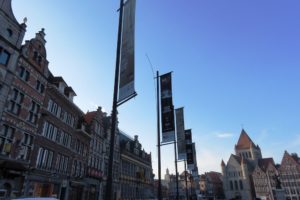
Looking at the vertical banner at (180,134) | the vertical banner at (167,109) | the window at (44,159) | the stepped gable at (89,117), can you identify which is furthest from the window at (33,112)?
the vertical banner at (180,134)

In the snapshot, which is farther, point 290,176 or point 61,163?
point 290,176

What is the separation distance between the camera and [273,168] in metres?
98.6

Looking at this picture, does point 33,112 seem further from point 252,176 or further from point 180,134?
point 252,176

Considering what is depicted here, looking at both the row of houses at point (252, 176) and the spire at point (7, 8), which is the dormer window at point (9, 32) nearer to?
the spire at point (7, 8)

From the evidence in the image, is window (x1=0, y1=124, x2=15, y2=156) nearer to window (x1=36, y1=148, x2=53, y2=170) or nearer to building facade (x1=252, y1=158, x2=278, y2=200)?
window (x1=36, y1=148, x2=53, y2=170)

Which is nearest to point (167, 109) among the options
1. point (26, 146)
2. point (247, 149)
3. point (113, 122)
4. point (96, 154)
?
point (113, 122)

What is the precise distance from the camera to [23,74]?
71.1 feet

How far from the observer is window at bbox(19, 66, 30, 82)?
21.3 m

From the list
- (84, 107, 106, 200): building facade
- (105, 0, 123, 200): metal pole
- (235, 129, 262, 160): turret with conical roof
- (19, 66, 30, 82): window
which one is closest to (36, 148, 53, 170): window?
(19, 66, 30, 82): window

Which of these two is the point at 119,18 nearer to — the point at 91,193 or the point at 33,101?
the point at 33,101

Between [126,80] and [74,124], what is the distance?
23795 mm

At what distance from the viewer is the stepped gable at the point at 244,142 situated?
118 meters

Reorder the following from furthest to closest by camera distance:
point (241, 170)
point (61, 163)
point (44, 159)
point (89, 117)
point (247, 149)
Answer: point (247, 149), point (241, 170), point (89, 117), point (61, 163), point (44, 159)

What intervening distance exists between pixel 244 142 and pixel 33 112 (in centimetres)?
11608
